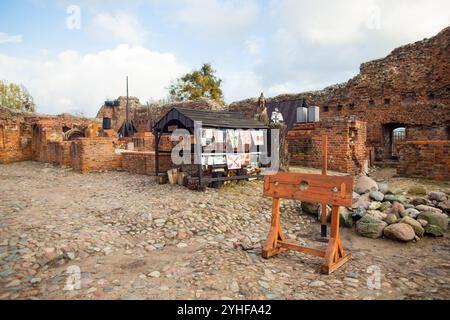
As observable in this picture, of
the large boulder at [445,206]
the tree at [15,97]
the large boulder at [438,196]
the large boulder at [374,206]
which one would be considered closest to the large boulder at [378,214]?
the large boulder at [374,206]

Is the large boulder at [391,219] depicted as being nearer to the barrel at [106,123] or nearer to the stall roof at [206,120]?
the stall roof at [206,120]

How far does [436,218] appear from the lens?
5.27 meters

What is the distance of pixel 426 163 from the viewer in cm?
843

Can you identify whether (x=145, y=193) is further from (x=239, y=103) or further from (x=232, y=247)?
(x=239, y=103)

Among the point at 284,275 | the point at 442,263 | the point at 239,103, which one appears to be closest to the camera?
the point at 284,275

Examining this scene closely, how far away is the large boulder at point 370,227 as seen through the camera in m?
5.24

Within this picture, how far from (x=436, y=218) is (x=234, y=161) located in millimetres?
4980

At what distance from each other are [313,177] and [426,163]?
246 inches

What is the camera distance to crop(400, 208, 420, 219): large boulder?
5559mm

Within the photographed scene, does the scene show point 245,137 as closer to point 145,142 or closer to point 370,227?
point 370,227

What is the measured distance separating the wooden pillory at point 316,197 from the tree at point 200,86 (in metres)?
30.2

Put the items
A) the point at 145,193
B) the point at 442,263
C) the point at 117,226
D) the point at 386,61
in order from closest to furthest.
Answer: the point at 442,263, the point at 117,226, the point at 145,193, the point at 386,61
